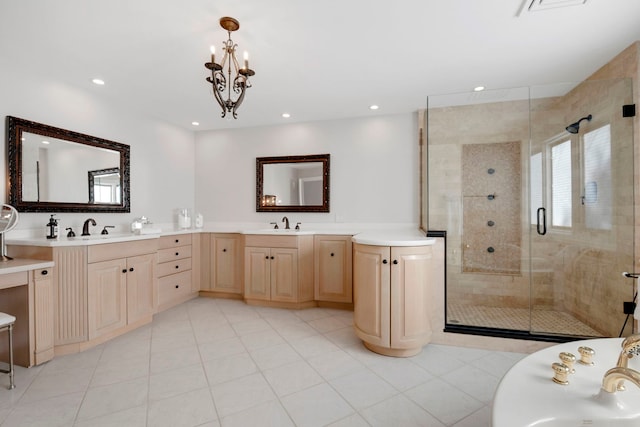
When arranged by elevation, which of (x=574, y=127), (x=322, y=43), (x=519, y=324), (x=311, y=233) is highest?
(x=322, y=43)

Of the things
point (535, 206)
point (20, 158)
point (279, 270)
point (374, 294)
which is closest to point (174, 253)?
point (279, 270)

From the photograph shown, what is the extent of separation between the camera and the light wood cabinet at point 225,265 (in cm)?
386

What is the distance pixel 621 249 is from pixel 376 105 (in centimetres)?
270

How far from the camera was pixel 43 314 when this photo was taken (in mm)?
2197

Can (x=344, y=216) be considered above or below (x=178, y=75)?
below

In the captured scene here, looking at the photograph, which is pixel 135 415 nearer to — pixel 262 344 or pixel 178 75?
pixel 262 344

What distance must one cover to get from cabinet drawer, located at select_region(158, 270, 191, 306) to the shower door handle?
427 cm

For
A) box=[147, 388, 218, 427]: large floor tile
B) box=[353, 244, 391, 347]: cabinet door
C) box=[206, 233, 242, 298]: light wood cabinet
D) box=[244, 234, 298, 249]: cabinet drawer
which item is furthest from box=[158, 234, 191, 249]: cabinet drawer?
box=[353, 244, 391, 347]: cabinet door

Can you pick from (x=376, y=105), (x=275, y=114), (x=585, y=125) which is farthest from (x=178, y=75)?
(x=585, y=125)

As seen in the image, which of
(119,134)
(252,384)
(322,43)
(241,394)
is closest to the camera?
(241,394)

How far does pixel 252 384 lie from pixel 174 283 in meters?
2.12

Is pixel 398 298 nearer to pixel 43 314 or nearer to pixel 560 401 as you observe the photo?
pixel 560 401

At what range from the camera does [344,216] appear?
3902 millimetres

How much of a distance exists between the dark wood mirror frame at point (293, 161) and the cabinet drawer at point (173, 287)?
4.43 feet
